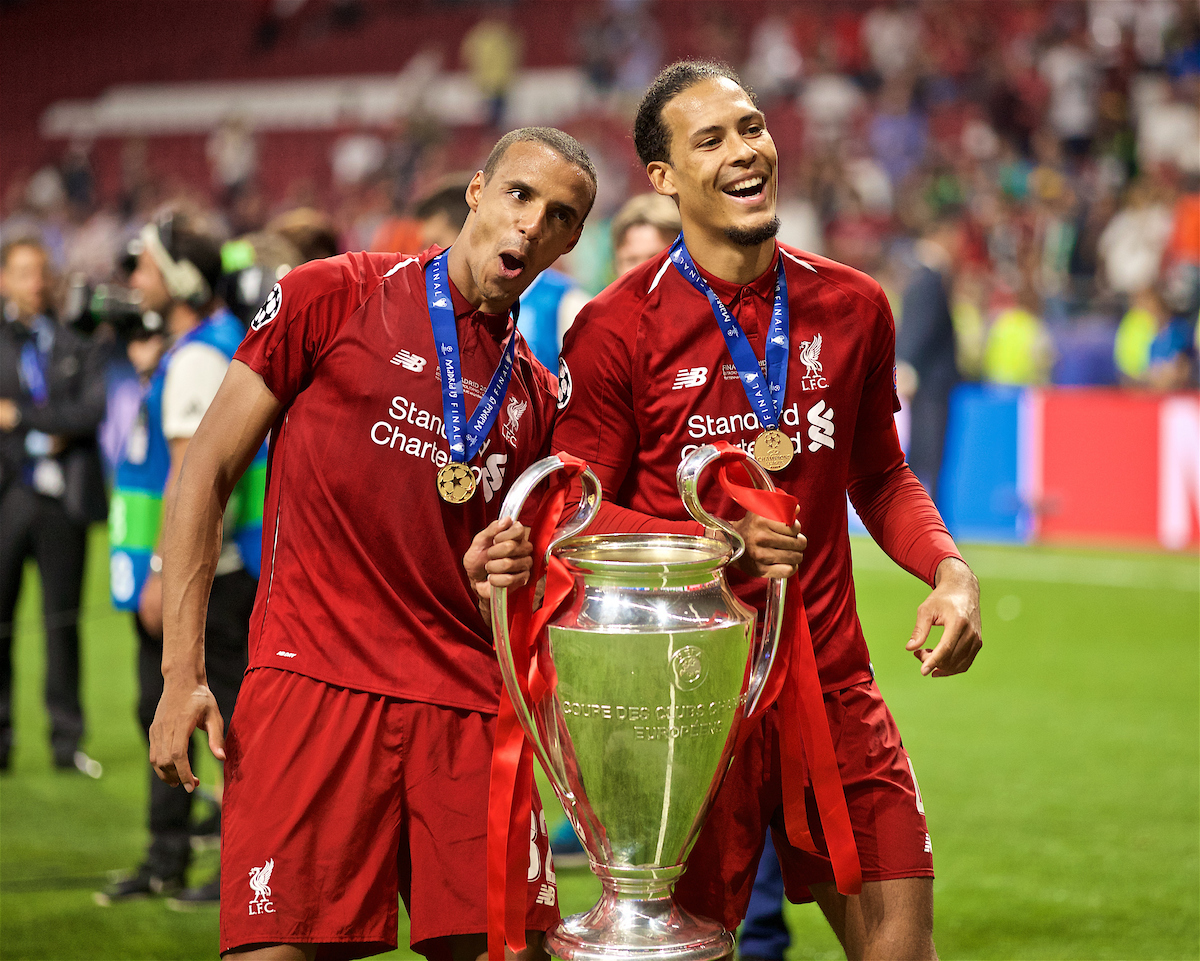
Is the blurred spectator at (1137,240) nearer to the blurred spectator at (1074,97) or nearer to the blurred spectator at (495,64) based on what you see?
the blurred spectator at (1074,97)

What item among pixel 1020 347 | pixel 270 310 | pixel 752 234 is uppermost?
pixel 1020 347

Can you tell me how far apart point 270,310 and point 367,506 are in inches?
15.4

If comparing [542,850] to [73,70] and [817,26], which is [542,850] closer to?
[817,26]

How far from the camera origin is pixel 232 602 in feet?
15.2

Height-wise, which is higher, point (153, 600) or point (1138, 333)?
point (1138, 333)

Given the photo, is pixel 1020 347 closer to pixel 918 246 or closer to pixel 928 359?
pixel 918 246

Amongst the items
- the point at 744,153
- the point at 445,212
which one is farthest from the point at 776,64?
the point at 744,153

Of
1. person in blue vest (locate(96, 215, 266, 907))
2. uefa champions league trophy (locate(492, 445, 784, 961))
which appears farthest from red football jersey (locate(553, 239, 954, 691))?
person in blue vest (locate(96, 215, 266, 907))

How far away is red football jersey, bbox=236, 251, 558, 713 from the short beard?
1.73ft

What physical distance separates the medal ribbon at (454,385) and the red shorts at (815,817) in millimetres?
735

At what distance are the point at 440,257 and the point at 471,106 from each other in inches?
807

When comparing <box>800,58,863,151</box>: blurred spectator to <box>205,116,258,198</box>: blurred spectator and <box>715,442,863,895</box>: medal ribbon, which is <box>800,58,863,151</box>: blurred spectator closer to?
<box>205,116,258,198</box>: blurred spectator

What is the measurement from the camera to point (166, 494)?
464 centimetres

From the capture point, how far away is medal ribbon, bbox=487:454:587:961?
7.02 ft
